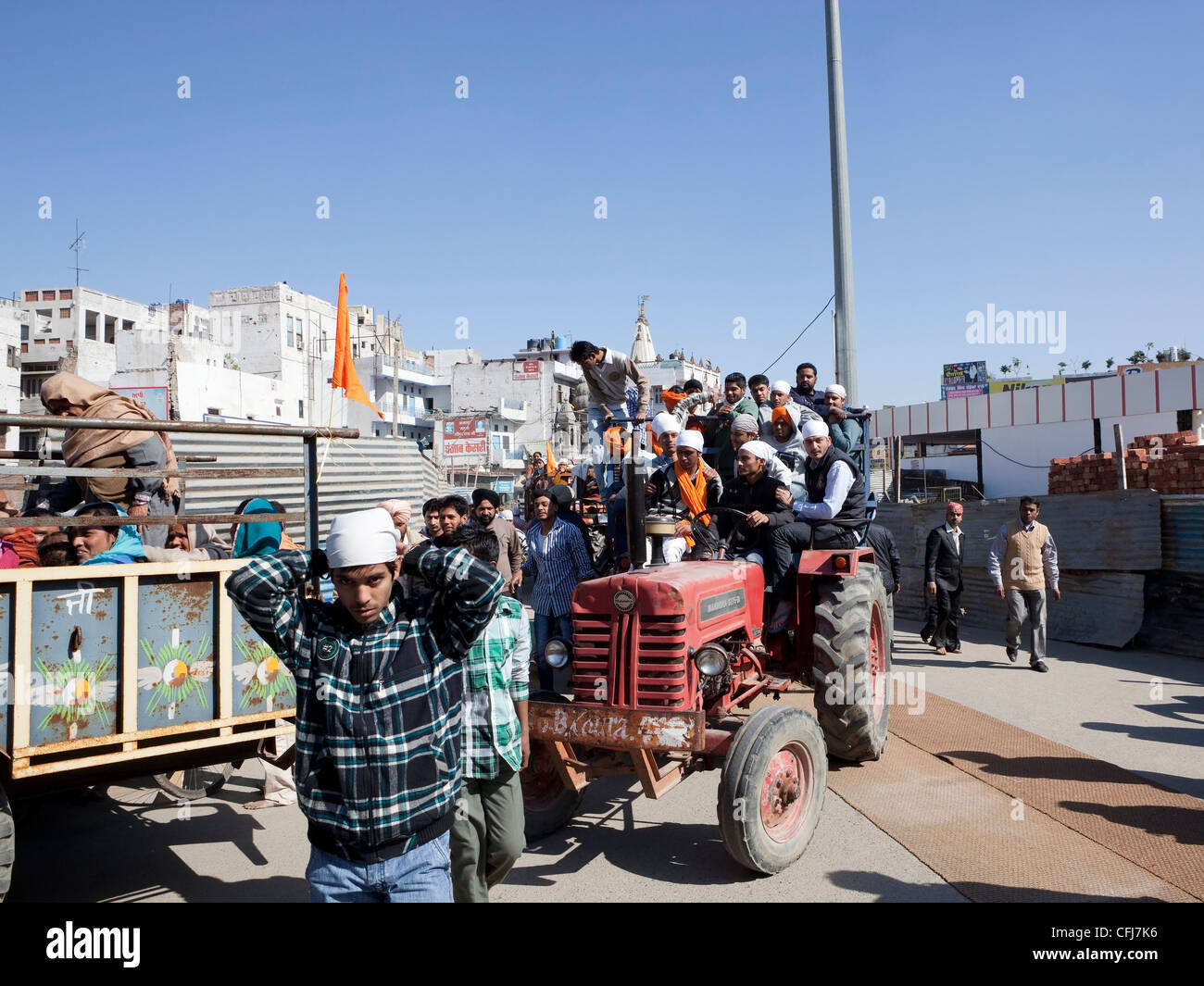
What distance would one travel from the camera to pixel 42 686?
3074mm

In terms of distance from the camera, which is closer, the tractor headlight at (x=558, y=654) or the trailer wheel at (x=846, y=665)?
the tractor headlight at (x=558, y=654)

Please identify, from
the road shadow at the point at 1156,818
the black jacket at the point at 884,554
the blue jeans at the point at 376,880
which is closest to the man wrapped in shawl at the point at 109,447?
the blue jeans at the point at 376,880

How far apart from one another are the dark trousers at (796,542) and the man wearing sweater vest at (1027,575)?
13.5ft

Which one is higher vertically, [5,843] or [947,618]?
[5,843]

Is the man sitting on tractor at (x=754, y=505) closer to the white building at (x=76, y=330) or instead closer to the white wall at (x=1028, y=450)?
the white wall at (x=1028, y=450)

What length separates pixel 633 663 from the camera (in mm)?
4074

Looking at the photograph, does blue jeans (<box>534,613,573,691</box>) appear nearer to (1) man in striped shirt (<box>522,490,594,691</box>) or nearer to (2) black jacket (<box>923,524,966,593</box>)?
(1) man in striped shirt (<box>522,490,594,691</box>)

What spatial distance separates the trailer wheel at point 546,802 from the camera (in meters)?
4.48

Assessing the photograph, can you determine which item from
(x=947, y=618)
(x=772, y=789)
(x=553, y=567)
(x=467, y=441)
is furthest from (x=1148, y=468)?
(x=467, y=441)

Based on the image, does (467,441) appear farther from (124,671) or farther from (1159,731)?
(124,671)

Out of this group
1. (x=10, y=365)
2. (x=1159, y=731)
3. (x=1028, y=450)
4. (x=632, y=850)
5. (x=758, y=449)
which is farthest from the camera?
(x=10, y=365)

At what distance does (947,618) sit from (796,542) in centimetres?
549

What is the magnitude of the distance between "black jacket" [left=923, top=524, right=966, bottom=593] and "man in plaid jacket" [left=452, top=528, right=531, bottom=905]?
776 centimetres
